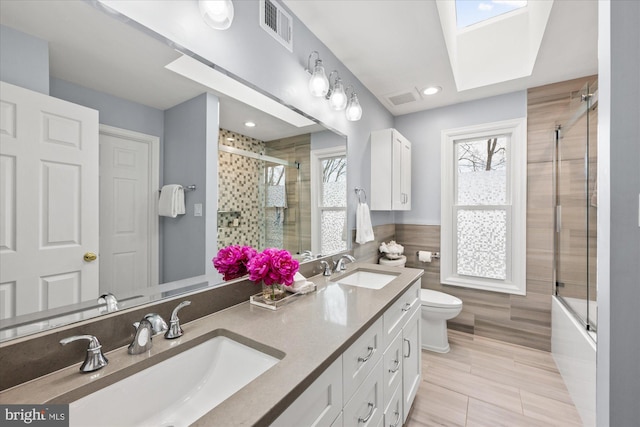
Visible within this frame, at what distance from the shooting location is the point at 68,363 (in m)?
0.71

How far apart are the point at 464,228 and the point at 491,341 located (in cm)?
111

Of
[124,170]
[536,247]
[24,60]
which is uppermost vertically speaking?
[24,60]

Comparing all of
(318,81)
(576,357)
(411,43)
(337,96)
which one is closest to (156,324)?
(318,81)

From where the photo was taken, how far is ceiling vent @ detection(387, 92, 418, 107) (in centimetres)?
265

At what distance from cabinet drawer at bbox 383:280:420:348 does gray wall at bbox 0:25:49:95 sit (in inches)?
55.3

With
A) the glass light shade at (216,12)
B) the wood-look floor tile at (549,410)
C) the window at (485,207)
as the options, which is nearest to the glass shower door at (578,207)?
the window at (485,207)

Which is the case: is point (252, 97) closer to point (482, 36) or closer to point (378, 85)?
point (378, 85)

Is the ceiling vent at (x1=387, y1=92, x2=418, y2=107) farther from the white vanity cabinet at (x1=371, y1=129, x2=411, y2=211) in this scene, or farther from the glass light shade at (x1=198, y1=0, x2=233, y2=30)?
the glass light shade at (x1=198, y1=0, x2=233, y2=30)

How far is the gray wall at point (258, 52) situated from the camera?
972 mm

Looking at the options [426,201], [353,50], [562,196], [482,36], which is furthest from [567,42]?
[426,201]

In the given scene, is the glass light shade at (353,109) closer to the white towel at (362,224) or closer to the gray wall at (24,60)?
the white towel at (362,224)

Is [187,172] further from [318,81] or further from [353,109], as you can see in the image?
[353,109]

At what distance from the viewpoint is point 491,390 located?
195 cm

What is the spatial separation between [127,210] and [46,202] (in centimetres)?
19
